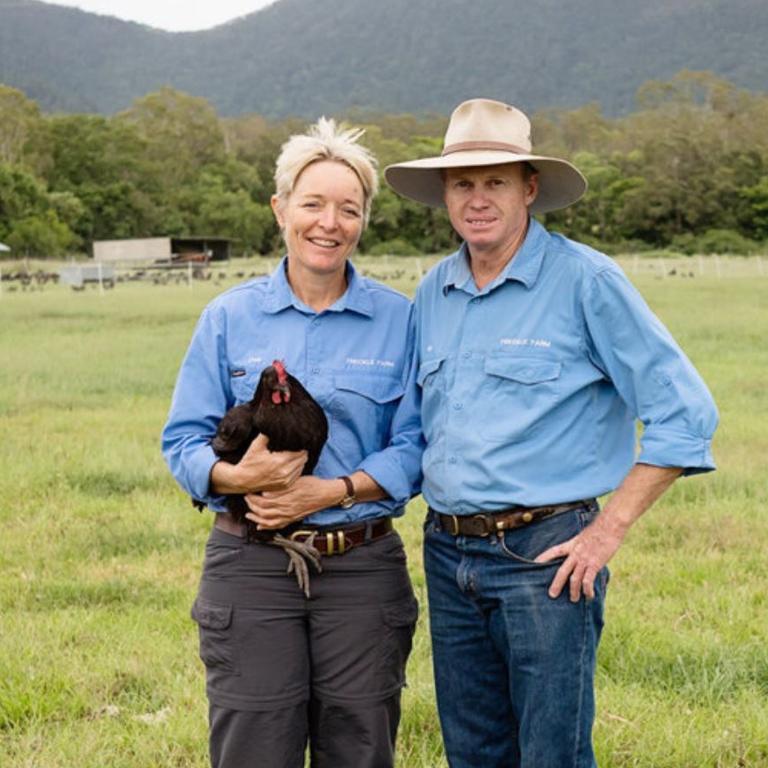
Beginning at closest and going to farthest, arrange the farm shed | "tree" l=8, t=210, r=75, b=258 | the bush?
"tree" l=8, t=210, r=75, b=258 → the bush → the farm shed

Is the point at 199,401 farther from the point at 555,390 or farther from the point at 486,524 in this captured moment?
the point at 555,390

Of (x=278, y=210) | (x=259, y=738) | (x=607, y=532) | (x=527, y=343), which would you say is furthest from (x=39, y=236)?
(x=607, y=532)

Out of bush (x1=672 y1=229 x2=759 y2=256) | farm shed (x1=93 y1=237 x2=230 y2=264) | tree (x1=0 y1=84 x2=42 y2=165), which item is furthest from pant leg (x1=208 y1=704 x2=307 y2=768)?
tree (x1=0 y1=84 x2=42 y2=165)

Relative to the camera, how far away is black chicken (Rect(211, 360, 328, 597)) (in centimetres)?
336

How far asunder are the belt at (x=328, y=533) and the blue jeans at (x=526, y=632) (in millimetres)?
203

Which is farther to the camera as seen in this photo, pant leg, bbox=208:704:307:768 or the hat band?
the hat band

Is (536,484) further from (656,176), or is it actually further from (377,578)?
(656,176)

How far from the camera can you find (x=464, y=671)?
356cm

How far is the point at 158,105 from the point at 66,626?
113 meters

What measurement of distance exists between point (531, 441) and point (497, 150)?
2.96ft

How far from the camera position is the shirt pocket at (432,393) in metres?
3.51

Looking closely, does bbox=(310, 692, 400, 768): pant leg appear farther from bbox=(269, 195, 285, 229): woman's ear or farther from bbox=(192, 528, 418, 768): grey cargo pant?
bbox=(269, 195, 285, 229): woman's ear

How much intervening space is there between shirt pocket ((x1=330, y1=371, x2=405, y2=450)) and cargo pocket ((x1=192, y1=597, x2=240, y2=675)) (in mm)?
679

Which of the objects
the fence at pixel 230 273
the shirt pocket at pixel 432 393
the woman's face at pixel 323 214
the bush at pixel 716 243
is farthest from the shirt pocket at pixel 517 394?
the bush at pixel 716 243
